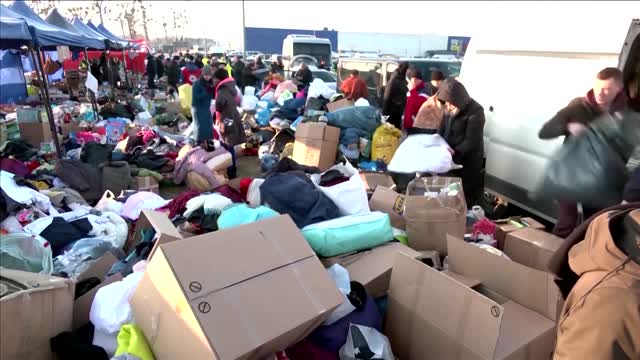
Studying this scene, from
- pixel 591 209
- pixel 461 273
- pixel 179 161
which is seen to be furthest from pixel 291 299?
pixel 179 161

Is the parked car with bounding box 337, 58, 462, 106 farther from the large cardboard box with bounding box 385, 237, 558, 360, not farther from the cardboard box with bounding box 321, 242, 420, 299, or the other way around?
the large cardboard box with bounding box 385, 237, 558, 360

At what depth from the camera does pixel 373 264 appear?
263cm

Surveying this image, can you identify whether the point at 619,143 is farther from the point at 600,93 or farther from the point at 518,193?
the point at 518,193

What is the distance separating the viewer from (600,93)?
300 centimetres

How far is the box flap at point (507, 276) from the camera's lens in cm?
219

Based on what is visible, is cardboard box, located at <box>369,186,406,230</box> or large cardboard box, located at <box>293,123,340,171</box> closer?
cardboard box, located at <box>369,186,406,230</box>

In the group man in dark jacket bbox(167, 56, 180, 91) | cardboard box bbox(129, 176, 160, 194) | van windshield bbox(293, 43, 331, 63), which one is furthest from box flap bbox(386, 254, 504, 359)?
van windshield bbox(293, 43, 331, 63)

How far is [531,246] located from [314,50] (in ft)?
55.0

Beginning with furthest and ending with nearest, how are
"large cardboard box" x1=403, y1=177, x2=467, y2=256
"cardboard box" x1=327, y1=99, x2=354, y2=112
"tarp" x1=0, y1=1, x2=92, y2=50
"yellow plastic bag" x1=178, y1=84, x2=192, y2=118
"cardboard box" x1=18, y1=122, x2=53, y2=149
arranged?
"yellow plastic bag" x1=178, y1=84, x2=192, y2=118 → "cardboard box" x1=327, y1=99, x2=354, y2=112 → "cardboard box" x1=18, y1=122, x2=53, y2=149 → "tarp" x1=0, y1=1, x2=92, y2=50 → "large cardboard box" x1=403, y1=177, x2=467, y2=256

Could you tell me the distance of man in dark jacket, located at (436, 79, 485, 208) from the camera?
4082 mm

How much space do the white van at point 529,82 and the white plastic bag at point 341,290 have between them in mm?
2099

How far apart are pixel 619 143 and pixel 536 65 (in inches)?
47.2

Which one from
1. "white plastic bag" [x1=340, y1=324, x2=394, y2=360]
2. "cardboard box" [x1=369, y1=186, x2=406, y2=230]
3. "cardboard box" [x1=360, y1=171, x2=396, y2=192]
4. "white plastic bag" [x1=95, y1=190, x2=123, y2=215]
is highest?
"cardboard box" [x1=369, y1=186, x2=406, y2=230]

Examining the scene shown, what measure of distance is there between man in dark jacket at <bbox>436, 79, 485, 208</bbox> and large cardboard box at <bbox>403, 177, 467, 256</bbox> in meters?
1.28
